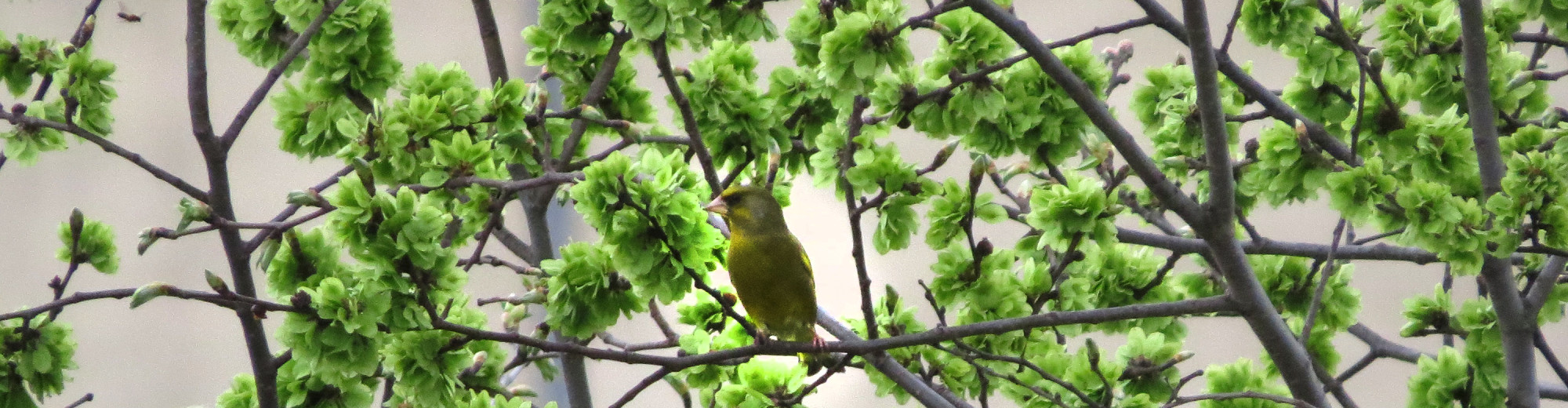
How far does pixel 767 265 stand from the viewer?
1.89 metres

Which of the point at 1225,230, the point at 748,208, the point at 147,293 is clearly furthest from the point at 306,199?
the point at 1225,230

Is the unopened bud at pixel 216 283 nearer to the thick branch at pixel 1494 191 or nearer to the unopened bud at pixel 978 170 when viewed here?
the unopened bud at pixel 978 170

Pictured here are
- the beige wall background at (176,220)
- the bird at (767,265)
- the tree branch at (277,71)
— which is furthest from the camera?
the beige wall background at (176,220)

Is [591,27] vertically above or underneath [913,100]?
above

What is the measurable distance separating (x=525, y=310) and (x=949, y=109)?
0.56m

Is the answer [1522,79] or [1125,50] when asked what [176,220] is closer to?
[1125,50]

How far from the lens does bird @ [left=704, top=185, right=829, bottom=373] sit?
182 centimetres

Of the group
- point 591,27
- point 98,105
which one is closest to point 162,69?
point 98,105

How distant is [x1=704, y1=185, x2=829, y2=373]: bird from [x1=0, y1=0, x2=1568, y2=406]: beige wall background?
1.70m

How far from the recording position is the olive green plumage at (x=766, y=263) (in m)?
1.82

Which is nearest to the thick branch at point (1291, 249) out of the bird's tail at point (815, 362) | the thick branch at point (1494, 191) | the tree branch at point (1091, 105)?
the thick branch at point (1494, 191)

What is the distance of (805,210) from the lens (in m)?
3.82

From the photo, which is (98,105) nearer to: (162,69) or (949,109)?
(949,109)

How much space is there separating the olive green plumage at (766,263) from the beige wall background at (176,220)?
1.71 m
